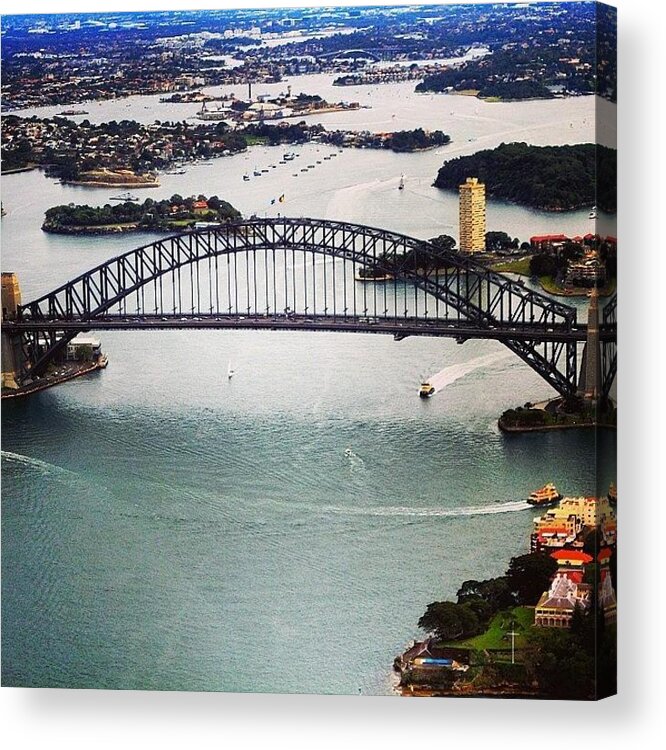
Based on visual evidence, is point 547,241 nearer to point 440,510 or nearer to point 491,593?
point 440,510

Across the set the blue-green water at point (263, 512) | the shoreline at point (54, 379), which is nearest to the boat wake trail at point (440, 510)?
the blue-green water at point (263, 512)

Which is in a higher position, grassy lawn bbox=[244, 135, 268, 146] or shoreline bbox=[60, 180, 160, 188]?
grassy lawn bbox=[244, 135, 268, 146]

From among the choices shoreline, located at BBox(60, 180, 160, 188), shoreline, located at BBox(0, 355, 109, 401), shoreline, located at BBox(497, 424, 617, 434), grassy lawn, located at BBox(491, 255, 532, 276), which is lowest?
shoreline, located at BBox(497, 424, 617, 434)

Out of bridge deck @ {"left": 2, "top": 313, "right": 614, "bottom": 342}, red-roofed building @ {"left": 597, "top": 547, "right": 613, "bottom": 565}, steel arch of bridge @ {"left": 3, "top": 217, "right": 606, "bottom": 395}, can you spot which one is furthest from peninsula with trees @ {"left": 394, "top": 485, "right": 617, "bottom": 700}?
bridge deck @ {"left": 2, "top": 313, "right": 614, "bottom": 342}

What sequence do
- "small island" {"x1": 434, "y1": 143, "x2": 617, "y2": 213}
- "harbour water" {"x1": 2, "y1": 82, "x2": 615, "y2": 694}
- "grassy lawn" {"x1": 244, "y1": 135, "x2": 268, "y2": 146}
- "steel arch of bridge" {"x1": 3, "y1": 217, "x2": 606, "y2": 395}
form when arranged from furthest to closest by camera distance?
"grassy lawn" {"x1": 244, "y1": 135, "x2": 268, "y2": 146}
"steel arch of bridge" {"x1": 3, "y1": 217, "x2": 606, "y2": 395}
"harbour water" {"x1": 2, "y1": 82, "x2": 615, "y2": 694}
"small island" {"x1": 434, "y1": 143, "x2": 617, "y2": 213}

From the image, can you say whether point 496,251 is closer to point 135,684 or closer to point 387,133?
point 387,133

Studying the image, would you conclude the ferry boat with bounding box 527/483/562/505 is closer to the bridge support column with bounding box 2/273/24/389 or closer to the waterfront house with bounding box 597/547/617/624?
the waterfront house with bounding box 597/547/617/624
